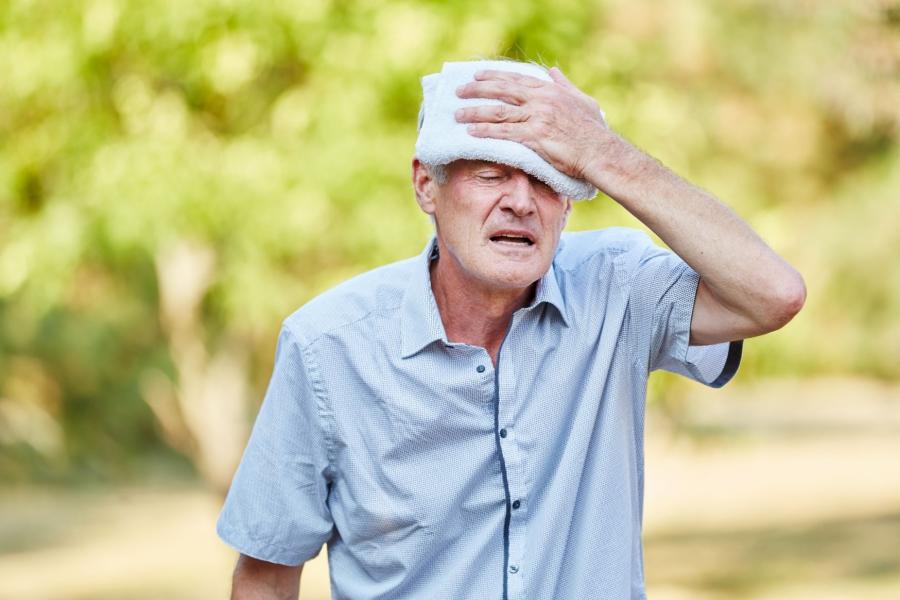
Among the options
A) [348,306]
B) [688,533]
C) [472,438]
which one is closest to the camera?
[472,438]

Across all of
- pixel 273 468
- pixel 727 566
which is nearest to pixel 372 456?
pixel 273 468

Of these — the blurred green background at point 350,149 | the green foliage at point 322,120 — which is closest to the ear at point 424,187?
the blurred green background at point 350,149

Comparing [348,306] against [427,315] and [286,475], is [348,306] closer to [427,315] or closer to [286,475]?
[427,315]

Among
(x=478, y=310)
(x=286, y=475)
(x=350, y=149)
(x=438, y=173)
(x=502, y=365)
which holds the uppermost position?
(x=350, y=149)

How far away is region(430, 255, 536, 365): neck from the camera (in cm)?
238

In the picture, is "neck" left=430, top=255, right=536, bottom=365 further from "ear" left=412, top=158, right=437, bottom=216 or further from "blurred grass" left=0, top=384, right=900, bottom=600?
"blurred grass" left=0, top=384, right=900, bottom=600

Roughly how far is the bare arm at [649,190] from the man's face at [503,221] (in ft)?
0.24

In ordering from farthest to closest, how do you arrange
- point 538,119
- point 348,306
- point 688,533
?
point 688,533
point 348,306
point 538,119

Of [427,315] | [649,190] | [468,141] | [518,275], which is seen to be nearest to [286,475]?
[427,315]

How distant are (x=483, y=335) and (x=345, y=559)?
44 centimetres

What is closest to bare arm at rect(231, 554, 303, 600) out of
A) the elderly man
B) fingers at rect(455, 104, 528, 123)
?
the elderly man

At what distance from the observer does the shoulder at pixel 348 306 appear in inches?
93.7

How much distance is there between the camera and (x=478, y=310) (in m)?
2.40

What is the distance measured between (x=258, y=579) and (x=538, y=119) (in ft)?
3.08
